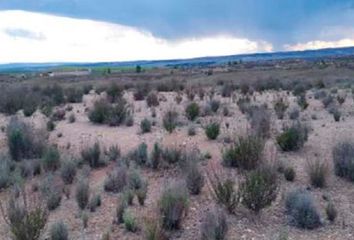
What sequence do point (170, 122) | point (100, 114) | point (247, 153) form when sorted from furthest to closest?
1. point (100, 114)
2. point (170, 122)
3. point (247, 153)

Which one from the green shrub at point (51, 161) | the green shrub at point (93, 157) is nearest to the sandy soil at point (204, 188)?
the green shrub at point (93, 157)

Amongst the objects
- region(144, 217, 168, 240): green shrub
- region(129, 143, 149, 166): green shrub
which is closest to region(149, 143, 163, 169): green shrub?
region(129, 143, 149, 166): green shrub

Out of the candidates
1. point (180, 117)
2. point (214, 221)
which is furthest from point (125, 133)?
point (214, 221)

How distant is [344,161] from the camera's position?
16.7 meters

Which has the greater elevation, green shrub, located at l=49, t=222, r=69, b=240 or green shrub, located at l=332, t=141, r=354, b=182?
green shrub, located at l=332, t=141, r=354, b=182

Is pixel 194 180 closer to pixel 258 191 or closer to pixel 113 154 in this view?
pixel 258 191

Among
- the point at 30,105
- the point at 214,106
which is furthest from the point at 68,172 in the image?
the point at 30,105

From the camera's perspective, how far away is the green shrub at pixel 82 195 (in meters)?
14.8

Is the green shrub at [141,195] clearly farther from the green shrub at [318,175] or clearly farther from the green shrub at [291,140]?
the green shrub at [291,140]

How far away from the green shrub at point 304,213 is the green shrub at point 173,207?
2.55 metres

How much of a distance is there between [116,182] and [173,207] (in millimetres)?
3353

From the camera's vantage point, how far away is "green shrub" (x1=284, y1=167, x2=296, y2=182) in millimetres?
16312

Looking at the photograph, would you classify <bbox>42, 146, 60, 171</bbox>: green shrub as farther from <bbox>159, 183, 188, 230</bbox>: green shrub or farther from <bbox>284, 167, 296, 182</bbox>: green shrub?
<bbox>284, 167, 296, 182</bbox>: green shrub

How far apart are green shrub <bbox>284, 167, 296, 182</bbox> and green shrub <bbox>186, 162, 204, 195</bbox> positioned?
2514 millimetres
